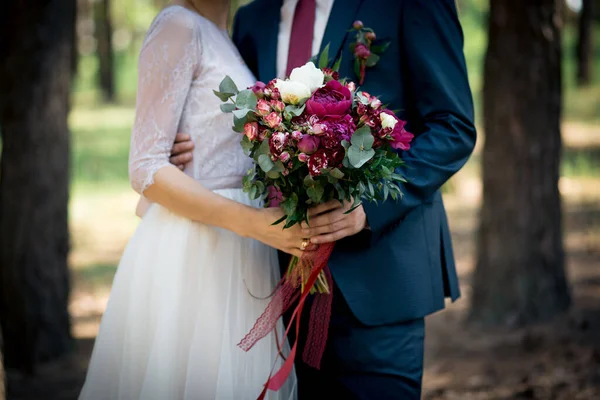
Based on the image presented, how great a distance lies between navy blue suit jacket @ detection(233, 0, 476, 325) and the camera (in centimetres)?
267

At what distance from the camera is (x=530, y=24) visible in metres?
5.82

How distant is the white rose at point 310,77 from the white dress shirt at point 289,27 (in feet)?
1.83

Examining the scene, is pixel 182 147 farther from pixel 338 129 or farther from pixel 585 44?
pixel 585 44

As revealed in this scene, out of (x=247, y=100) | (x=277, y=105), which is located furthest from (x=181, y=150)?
(x=277, y=105)

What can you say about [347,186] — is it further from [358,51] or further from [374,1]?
[374,1]

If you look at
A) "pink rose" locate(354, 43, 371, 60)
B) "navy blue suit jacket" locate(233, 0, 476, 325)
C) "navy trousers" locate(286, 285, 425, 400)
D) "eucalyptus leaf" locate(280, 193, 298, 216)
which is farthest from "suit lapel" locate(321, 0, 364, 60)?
"navy trousers" locate(286, 285, 425, 400)

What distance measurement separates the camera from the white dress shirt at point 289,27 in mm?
2893

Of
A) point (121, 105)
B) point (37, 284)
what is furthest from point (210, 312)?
point (121, 105)

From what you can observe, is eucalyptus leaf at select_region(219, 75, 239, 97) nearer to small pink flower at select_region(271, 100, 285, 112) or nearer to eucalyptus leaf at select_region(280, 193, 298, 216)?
small pink flower at select_region(271, 100, 285, 112)

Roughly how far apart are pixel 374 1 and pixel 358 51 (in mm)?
263

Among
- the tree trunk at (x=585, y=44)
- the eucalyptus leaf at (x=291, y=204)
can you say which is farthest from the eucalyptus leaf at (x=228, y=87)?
the tree trunk at (x=585, y=44)

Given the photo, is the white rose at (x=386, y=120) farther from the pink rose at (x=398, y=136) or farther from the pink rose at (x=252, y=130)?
the pink rose at (x=252, y=130)

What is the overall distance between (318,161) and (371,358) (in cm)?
95

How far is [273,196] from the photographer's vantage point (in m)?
2.61
